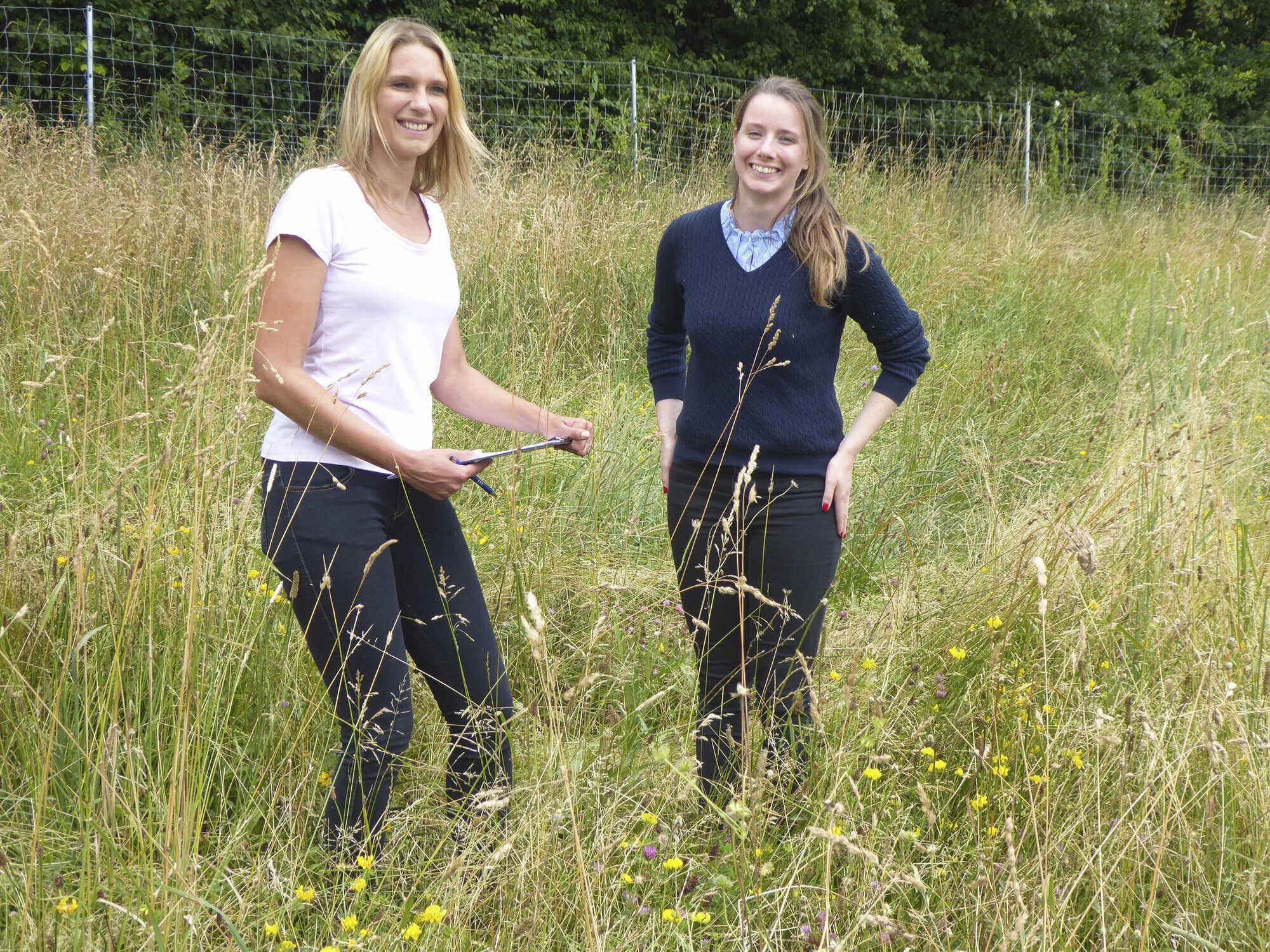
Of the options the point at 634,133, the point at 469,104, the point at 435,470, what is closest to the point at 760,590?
the point at 435,470

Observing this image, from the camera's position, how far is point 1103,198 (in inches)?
354

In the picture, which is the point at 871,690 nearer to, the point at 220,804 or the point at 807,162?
the point at 807,162

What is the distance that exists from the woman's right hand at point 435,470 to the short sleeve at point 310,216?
376 millimetres

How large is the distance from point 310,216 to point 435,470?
0.49 meters

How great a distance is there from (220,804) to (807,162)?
1839 mm

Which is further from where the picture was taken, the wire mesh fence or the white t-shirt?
the wire mesh fence

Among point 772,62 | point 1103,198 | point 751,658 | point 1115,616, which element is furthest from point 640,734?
A: point 772,62

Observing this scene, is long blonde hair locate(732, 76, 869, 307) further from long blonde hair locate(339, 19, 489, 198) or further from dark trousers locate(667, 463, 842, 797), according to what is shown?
long blonde hair locate(339, 19, 489, 198)

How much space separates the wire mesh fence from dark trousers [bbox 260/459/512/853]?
5075mm

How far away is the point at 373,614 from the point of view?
181 centimetres

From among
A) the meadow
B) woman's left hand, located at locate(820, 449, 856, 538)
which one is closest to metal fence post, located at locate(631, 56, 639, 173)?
the meadow

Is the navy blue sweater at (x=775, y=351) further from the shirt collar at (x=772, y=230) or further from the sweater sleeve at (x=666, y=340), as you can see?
the sweater sleeve at (x=666, y=340)

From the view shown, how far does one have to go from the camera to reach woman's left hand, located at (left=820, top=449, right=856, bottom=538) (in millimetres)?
2195

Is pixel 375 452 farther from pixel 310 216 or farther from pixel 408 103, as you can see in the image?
pixel 408 103
